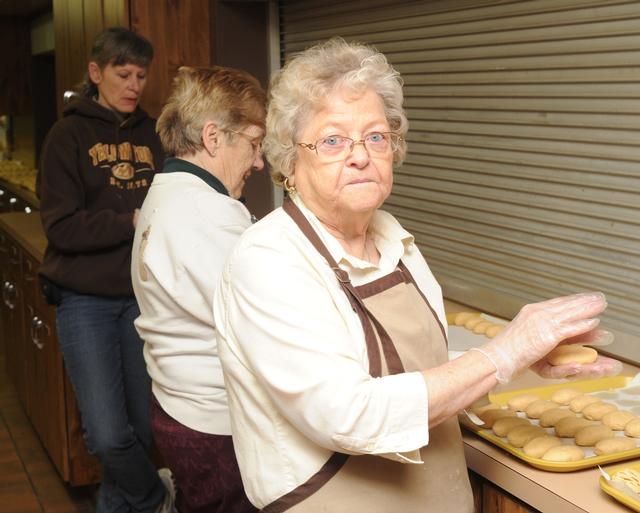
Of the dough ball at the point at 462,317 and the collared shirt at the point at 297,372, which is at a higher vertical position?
the collared shirt at the point at 297,372

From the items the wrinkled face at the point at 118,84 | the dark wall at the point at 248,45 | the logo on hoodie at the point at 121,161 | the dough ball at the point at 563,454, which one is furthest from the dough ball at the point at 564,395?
the dark wall at the point at 248,45

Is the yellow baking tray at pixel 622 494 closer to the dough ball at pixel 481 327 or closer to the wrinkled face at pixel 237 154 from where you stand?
the dough ball at pixel 481 327

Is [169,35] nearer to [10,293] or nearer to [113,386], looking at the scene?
[113,386]

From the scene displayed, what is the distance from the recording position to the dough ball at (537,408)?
→ 2.01 metres

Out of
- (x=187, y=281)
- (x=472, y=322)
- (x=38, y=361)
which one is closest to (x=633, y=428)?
(x=472, y=322)

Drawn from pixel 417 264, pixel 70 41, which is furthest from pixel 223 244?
pixel 70 41

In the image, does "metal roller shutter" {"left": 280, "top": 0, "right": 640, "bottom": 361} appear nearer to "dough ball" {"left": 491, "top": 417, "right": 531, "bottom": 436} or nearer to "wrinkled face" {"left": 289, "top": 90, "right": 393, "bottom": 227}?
"dough ball" {"left": 491, "top": 417, "right": 531, "bottom": 436}

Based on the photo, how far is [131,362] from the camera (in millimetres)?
3131

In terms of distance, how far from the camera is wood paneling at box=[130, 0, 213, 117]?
382 centimetres

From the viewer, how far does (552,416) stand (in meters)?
1.97

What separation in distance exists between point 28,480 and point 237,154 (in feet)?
8.34

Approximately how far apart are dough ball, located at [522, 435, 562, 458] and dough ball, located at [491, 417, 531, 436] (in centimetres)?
7

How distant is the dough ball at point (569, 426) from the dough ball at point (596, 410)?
0.06 m

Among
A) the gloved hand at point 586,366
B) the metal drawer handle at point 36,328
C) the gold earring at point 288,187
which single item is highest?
the gold earring at point 288,187
